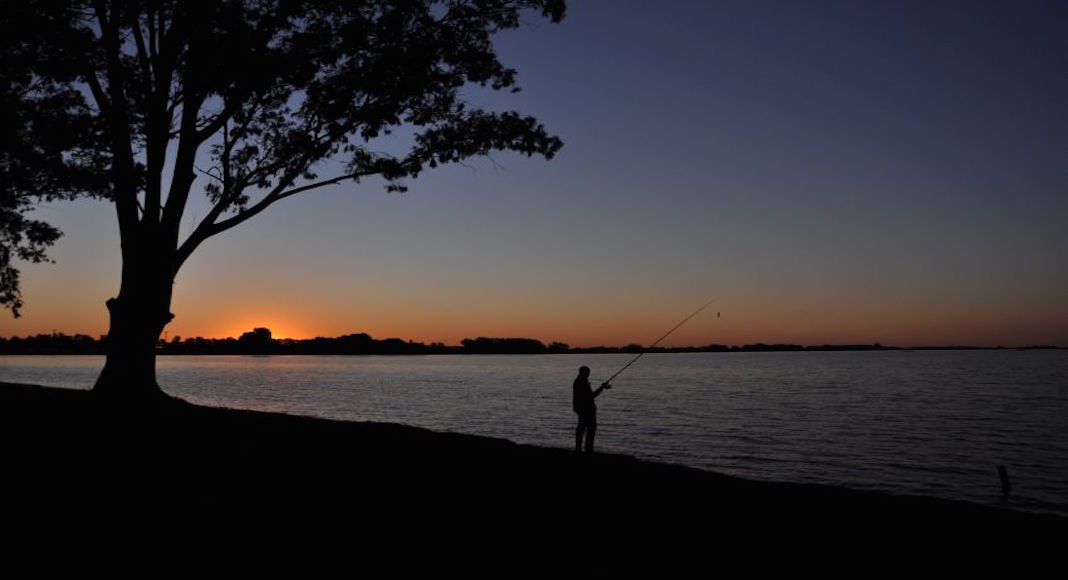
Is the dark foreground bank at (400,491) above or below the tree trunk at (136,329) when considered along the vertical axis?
below

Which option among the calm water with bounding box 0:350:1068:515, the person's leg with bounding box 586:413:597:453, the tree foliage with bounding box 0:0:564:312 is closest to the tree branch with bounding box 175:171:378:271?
the tree foliage with bounding box 0:0:564:312

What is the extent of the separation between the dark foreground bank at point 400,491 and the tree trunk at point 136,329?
119 centimetres

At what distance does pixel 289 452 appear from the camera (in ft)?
41.9

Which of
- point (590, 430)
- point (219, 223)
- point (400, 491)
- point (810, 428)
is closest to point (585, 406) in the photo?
point (590, 430)

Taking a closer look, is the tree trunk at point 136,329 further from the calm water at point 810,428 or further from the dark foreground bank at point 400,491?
the calm water at point 810,428

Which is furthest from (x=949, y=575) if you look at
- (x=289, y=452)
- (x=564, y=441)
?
(x=564, y=441)

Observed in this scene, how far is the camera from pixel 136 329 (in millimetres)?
16797

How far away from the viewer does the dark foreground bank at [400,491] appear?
8453 mm

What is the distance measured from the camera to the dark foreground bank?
27.7 ft

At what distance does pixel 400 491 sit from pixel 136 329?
34.8 feet

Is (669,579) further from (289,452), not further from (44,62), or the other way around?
(44,62)

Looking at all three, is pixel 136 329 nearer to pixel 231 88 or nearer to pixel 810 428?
pixel 231 88

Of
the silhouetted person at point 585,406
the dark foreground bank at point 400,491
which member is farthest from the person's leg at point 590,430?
the dark foreground bank at point 400,491

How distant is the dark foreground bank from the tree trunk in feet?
3.89
